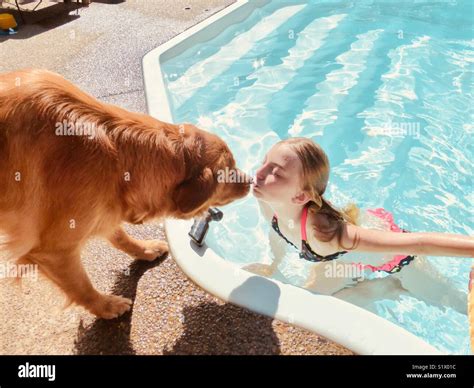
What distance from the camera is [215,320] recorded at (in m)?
2.87

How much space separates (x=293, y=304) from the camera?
286 cm

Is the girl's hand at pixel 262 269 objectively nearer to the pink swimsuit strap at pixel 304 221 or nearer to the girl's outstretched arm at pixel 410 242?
the pink swimsuit strap at pixel 304 221

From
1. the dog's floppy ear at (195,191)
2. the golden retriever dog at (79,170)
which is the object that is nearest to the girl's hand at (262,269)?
the golden retriever dog at (79,170)

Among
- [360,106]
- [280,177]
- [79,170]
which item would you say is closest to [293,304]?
[280,177]

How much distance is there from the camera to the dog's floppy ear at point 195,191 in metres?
2.51

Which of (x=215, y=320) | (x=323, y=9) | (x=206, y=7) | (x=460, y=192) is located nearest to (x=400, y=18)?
(x=323, y=9)

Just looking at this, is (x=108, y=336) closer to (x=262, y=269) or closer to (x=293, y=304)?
(x=293, y=304)

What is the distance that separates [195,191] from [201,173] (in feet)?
0.38

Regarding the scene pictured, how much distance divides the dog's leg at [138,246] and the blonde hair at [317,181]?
1253mm

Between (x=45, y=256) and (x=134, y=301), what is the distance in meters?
0.78

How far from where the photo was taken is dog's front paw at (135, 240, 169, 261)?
3.39m

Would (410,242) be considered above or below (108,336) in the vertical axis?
above

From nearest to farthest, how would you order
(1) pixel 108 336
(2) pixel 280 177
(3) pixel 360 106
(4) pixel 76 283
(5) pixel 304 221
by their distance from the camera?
(4) pixel 76 283
(1) pixel 108 336
(2) pixel 280 177
(5) pixel 304 221
(3) pixel 360 106
